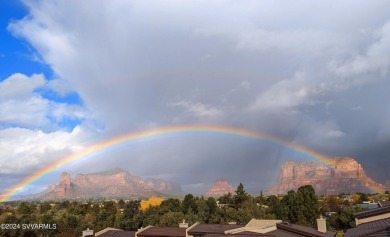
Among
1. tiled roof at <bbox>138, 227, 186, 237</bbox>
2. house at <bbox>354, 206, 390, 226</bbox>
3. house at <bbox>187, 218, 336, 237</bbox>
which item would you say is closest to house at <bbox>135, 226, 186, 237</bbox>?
tiled roof at <bbox>138, 227, 186, 237</bbox>

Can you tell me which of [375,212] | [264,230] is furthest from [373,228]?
[264,230]

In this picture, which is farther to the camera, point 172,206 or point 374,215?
point 172,206

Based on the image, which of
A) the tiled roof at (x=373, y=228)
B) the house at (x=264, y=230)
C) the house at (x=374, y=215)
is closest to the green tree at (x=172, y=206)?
the house at (x=264, y=230)

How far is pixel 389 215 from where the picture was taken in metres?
26.8

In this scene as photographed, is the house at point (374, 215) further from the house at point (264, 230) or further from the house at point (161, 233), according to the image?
the house at point (161, 233)

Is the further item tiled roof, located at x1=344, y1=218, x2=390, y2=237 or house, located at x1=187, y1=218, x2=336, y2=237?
house, located at x1=187, y1=218, x2=336, y2=237

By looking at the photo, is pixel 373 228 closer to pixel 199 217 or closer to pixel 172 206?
pixel 199 217

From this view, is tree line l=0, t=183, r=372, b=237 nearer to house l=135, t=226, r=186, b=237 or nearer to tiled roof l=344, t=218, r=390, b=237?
house l=135, t=226, r=186, b=237

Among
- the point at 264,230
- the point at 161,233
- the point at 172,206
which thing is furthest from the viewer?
the point at 172,206

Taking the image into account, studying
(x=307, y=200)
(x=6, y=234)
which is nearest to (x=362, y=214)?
(x=307, y=200)

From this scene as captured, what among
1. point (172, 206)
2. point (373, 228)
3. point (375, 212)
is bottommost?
point (373, 228)

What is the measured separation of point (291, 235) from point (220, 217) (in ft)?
156

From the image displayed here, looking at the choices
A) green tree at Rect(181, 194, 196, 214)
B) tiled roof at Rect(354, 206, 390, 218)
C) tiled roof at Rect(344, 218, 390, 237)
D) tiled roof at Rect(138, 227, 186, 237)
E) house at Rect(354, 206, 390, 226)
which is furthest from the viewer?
green tree at Rect(181, 194, 196, 214)

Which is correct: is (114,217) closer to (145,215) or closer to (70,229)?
(145,215)
